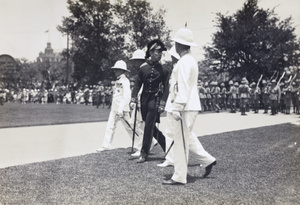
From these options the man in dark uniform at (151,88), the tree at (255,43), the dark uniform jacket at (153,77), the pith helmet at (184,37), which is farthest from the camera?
the tree at (255,43)

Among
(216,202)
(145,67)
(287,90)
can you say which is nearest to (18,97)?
(287,90)

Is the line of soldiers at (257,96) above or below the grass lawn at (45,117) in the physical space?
above

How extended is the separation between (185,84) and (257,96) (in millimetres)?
18548

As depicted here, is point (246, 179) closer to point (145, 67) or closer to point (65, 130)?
point (145, 67)

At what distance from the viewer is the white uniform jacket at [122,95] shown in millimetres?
8562

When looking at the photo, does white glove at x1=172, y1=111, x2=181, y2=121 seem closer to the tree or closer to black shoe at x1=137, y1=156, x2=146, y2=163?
→ black shoe at x1=137, y1=156, x2=146, y2=163

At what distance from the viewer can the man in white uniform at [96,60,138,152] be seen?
8586 millimetres

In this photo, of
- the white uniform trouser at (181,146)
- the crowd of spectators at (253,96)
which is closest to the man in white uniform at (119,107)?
the white uniform trouser at (181,146)

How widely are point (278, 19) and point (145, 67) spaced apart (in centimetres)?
1830

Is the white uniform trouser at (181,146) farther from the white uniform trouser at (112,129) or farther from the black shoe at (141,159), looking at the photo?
the white uniform trouser at (112,129)

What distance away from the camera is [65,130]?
12.5m

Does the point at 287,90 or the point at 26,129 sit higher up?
the point at 287,90

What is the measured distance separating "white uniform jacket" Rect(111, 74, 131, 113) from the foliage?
1.96 m

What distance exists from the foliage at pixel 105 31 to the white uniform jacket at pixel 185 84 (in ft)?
12.9
